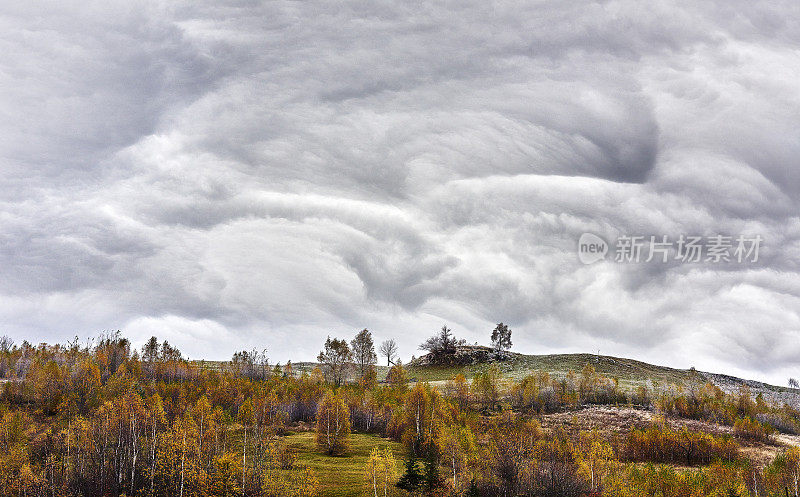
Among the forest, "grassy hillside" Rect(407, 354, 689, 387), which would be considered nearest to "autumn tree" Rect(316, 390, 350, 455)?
the forest

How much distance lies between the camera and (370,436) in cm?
10838

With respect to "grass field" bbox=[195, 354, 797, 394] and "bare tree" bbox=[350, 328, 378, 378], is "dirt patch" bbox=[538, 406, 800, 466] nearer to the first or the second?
"grass field" bbox=[195, 354, 797, 394]

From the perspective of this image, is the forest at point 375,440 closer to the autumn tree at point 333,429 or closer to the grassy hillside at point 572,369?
the autumn tree at point 333,429

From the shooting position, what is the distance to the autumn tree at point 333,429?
89.7 meters

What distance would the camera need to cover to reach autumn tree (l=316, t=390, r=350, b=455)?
89688mm

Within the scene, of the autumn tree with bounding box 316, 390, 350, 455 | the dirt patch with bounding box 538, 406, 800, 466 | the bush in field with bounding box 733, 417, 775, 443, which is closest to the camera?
the autumn tree with bounding box 316, 390, 350, 455

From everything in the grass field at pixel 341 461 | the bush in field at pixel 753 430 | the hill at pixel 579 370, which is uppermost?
the hill at pixel 579 370

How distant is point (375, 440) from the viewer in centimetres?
10294

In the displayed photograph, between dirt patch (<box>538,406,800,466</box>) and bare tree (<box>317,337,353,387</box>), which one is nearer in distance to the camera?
dirt patch (<box>538,406,800,466</box>)

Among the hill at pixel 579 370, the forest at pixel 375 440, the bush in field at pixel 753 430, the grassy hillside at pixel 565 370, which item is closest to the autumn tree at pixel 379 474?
the forest at pixel 375 440

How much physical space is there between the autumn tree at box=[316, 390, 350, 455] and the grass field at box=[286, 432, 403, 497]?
5.32ft

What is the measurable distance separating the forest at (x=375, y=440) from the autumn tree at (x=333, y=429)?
0.33 metres

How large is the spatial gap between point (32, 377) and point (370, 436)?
83.8 m

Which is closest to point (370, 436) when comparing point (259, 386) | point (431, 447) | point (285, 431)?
point (285, 431)
